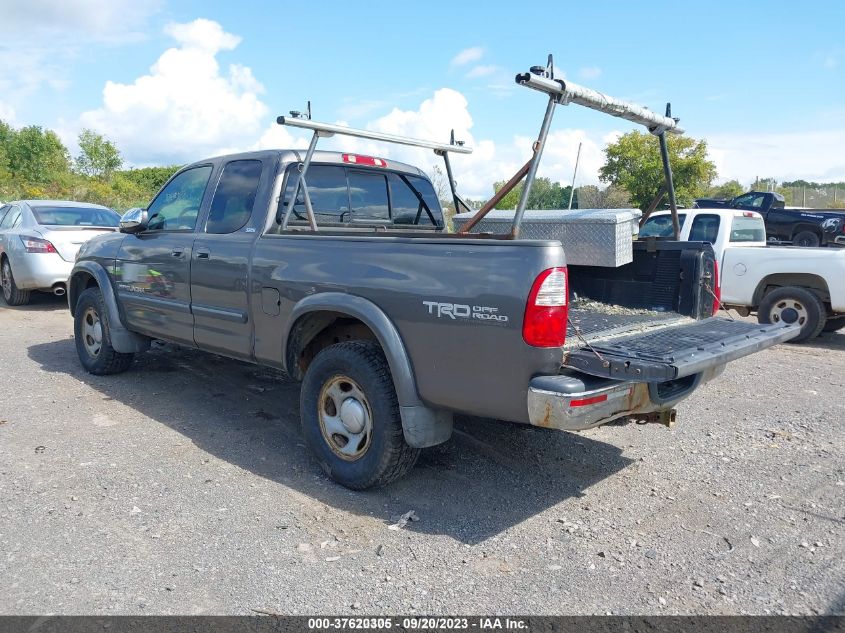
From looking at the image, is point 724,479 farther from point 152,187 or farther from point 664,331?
point 152,187

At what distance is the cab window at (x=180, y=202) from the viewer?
17.6 ft

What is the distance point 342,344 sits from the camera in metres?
4.05

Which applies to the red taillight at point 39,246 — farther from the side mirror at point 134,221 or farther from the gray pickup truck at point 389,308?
the side mirror at point 134,221

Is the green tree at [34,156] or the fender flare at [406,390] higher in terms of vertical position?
the green tree at [34,156]

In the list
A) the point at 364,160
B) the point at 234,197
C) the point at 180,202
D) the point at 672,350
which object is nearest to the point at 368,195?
the point at 364,160

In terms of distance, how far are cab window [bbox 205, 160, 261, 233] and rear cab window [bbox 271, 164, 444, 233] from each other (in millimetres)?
292

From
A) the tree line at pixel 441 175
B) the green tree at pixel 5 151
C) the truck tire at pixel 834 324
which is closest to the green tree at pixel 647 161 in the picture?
the tree line at pixel 441 175

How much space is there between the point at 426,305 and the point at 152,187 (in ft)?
186

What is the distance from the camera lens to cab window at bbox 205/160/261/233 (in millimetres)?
4844

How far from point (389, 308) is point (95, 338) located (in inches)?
160

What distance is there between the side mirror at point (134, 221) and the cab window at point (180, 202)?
0.07 m

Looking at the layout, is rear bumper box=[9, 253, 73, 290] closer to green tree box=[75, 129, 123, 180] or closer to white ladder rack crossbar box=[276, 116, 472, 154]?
white ladder rack crossbar box=[276, 116, 472, 154]

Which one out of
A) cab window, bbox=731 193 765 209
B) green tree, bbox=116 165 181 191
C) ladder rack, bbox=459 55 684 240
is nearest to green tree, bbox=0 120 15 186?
green tree, bbox=116 165 181 191

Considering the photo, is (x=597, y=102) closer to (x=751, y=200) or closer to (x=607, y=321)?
(x=607, y=321)
